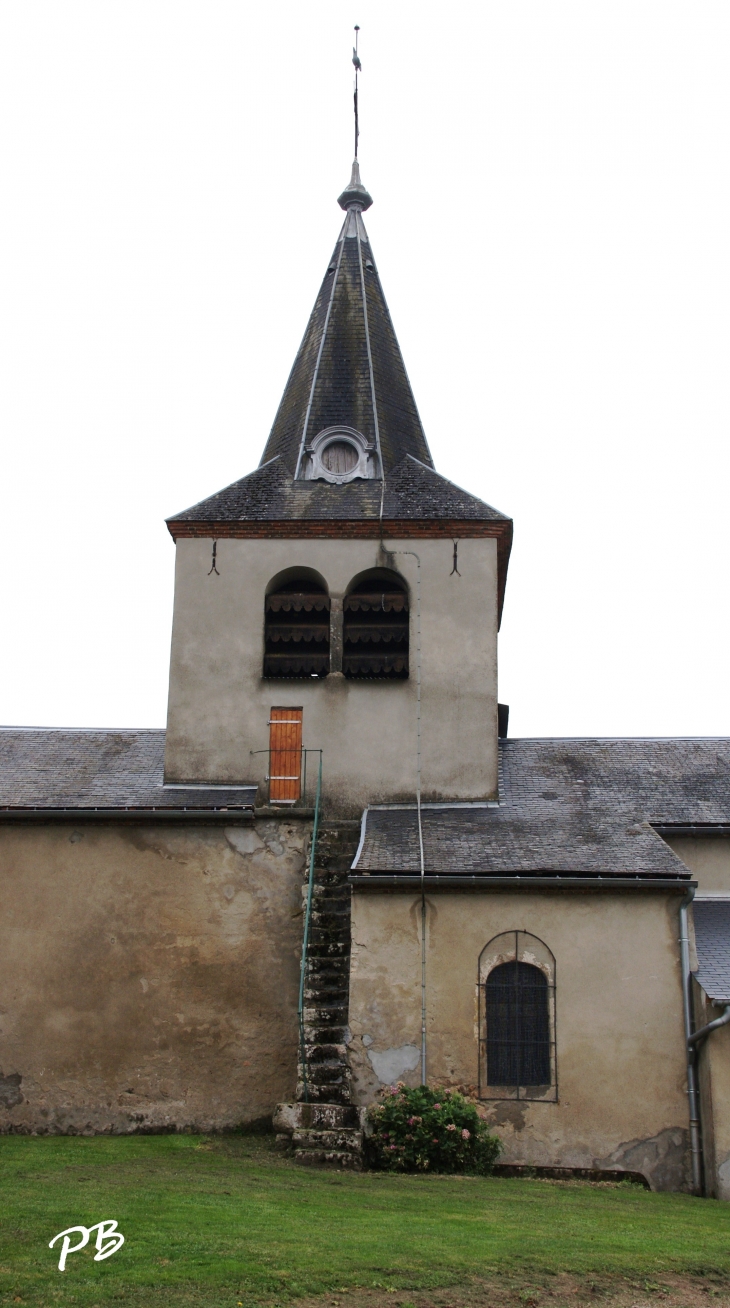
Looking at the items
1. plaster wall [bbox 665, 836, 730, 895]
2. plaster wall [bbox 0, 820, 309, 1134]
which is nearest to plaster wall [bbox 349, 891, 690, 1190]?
plaster wall [bbox 0, 820, 309, 1134]

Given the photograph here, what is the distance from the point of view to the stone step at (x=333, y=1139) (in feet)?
45.4

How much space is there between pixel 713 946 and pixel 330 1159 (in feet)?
20.2

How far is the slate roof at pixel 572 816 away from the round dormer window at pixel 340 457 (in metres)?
5.57

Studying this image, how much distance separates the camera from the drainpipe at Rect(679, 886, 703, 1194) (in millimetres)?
14891

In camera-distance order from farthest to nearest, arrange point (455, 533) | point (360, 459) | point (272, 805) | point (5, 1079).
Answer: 1. point (360, 459)
2. point (455, 533)
3. point (272, 805)
4. point (5, 1079)

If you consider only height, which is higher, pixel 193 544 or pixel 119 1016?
pixel 193 544

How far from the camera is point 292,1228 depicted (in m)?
9.79

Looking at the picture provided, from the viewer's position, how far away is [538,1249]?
9750mm

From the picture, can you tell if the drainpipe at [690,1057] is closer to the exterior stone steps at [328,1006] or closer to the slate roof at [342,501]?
the exterior stone steps at [328,1006]

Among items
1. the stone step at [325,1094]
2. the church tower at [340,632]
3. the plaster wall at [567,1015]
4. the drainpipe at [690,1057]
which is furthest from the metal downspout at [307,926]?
the drainpipe at [690,1057]

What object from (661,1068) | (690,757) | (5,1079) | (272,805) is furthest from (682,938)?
(5,1079)

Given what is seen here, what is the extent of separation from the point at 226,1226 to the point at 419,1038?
20.6ft

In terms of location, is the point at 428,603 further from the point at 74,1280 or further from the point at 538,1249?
the point at 74,1280

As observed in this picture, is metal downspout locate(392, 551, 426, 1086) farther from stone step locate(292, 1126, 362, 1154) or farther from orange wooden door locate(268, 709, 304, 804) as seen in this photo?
orange wooden door locate(268, 709, 304, 804)
